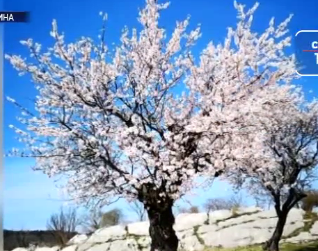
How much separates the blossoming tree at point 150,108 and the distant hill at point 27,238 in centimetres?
29

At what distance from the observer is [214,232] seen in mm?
3445

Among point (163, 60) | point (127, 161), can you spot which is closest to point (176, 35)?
point (163, 60)

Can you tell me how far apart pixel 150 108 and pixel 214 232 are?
2.98ft

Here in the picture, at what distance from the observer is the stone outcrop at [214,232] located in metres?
3.25

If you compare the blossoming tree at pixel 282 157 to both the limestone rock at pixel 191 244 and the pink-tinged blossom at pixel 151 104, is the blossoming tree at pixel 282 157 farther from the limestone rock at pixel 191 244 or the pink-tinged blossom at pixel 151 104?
the limestone rock at pixel 191 244

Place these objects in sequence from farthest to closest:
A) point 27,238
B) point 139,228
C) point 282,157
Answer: point 282,157
point 139,228
point 27,238

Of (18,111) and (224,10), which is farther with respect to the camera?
(224,10)

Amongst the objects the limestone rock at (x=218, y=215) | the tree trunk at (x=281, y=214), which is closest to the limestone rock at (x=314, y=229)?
the tree trunk at (x=281, y=214)

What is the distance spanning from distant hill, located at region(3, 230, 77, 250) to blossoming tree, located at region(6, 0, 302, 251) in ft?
0.95

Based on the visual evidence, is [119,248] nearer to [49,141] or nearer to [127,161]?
[127,161]

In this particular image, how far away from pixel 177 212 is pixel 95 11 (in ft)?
4.42

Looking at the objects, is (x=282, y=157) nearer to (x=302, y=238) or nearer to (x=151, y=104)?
(x=302, y=238)

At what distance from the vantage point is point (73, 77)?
3318 mm
